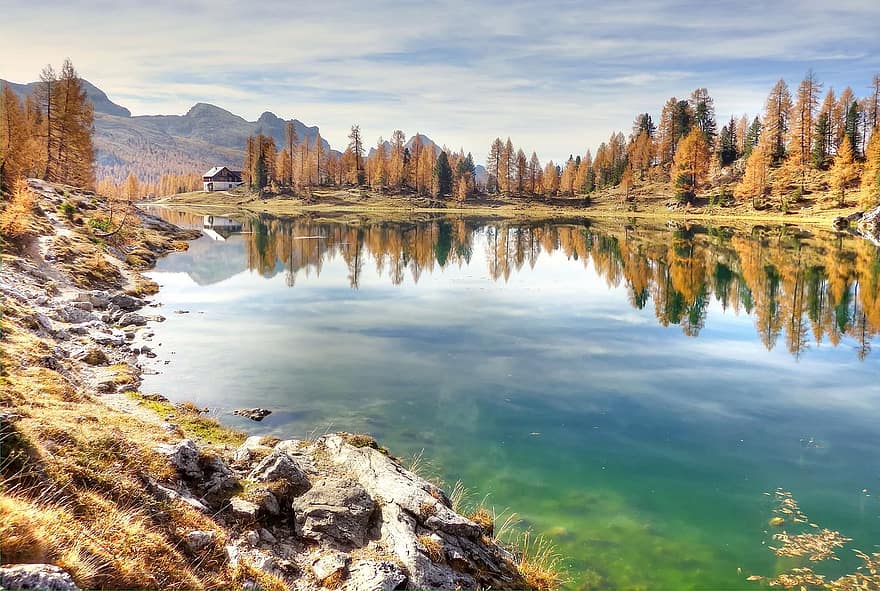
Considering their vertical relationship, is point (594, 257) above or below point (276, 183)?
below

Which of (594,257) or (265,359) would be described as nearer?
(265,359)

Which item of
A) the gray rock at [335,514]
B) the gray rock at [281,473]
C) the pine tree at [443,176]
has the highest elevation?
the pine tree at [443,176]

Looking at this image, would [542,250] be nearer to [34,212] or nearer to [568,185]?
[34,212]

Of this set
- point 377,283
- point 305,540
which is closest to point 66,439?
point 305,540

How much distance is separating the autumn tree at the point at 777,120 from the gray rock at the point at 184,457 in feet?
503

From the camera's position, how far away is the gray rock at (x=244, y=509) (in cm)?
1108

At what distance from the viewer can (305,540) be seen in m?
11.0

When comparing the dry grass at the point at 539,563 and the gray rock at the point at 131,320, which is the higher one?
the gray rock at the point at 131,320

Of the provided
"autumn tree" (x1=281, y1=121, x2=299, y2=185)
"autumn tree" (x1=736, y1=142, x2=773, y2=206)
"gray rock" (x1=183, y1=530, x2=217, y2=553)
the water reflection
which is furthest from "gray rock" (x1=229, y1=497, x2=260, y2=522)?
"autumn tree" (x1=281, y1=121, x2=299, y2=185)

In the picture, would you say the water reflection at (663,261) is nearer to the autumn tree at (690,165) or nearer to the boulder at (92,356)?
the boulder at (92,356)

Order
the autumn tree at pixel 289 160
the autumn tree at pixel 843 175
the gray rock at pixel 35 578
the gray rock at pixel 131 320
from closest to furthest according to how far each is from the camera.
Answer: the gray rock at pixel 35 578
the gray rock at pixel 131 320
the autumn tree at pixel 843 175
the autumn tree at pixel 289 160

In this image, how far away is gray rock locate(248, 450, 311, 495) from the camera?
12.3 meters

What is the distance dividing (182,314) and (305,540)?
2789 centimetres

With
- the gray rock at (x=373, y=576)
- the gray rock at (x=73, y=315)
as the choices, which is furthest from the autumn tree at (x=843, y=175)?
the gray rock at (x=373, y=576)
